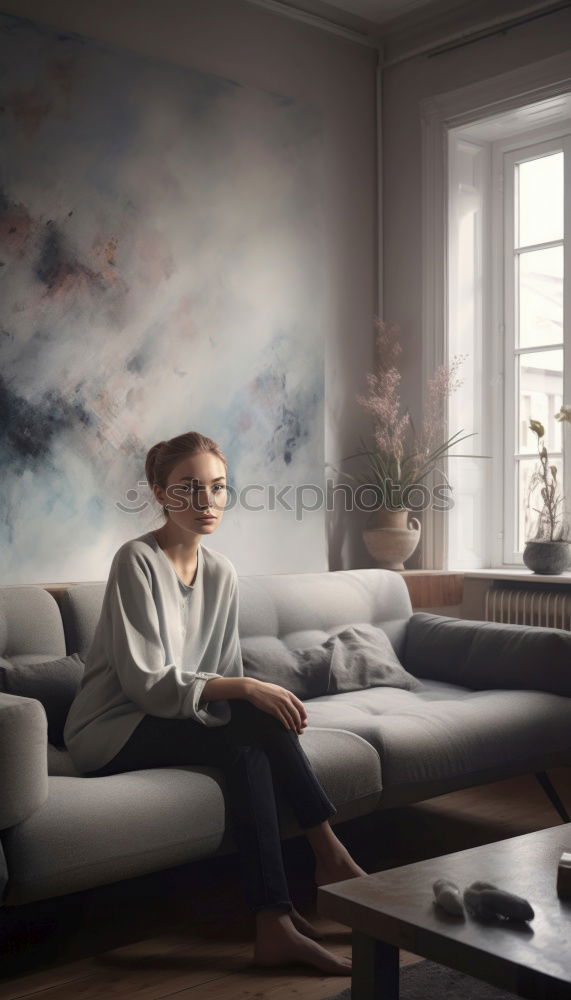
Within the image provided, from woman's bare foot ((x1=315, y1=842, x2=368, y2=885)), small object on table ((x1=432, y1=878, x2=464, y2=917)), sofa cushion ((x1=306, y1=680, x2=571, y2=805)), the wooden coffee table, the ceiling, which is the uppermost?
the ceiling

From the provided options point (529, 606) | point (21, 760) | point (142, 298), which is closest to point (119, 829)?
point (21, 760)

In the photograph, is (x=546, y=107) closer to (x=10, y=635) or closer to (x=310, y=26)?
(x=310, y=26)

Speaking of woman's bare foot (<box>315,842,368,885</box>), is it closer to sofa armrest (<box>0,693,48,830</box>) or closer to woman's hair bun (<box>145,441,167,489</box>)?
sofa armrest (<box>0,693,48,830</box>)

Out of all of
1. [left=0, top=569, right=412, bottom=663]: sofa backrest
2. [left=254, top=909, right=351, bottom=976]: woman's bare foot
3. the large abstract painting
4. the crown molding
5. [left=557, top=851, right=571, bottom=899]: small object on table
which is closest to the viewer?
[left=557, top=851, right=571, bottom=899]: small object on table

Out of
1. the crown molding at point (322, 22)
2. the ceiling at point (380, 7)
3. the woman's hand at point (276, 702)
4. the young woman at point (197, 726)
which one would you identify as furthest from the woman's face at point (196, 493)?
the ceiling at point (380, 7)

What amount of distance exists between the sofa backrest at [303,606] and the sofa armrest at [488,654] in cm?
11

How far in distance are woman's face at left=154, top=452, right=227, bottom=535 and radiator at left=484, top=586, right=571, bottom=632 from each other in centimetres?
174

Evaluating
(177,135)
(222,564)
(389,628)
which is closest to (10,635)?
(222,564)

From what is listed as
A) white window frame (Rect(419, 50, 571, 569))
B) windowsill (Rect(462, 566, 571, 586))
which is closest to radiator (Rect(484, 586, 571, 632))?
windowsill (Rect(462, 566, 571, 586))

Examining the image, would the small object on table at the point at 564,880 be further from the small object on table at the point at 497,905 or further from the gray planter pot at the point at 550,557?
the gray planter pot at the point at 550,557

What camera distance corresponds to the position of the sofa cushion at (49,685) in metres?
2.49

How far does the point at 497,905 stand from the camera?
4.81 ft

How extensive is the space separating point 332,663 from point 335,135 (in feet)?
7.63

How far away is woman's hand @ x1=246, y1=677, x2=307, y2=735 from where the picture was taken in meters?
2.26
